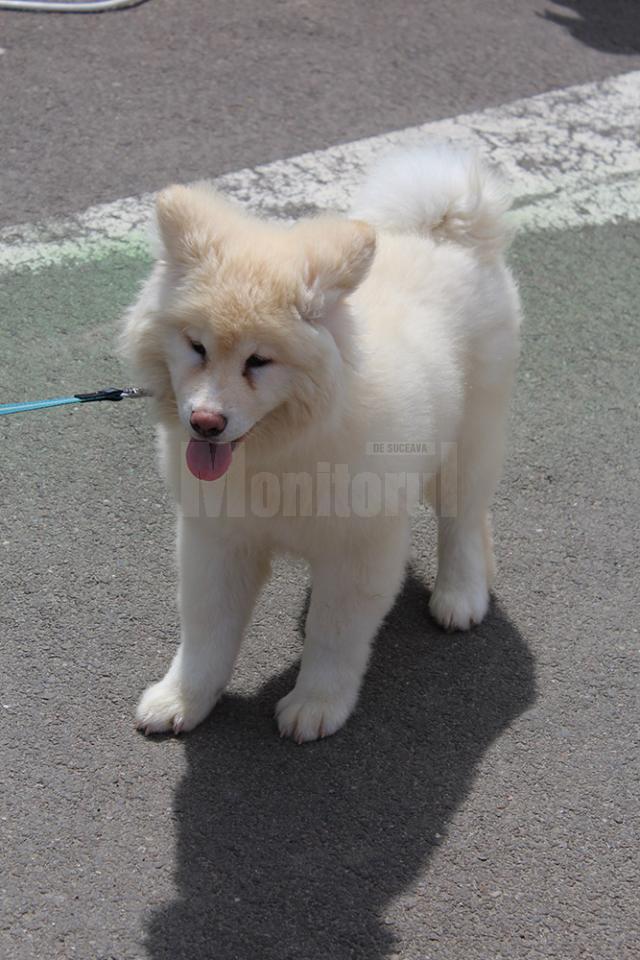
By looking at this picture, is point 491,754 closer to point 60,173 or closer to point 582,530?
point 582,530

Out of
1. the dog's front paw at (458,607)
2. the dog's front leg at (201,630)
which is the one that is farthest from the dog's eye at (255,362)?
the dog's front paw at (458,607)

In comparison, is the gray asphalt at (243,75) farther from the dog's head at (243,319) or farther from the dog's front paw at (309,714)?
the dog's front paw at (309,714)

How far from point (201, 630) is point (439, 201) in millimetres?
1390

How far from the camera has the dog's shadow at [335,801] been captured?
2.68 m

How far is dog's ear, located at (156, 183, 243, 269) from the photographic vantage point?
8.58 ft

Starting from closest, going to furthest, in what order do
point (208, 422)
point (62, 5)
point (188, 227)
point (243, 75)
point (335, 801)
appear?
point (208, 422)
point (188, 227)
point (335, 801)
point (243, 75)
point (62, 5)

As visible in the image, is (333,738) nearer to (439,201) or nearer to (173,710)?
(173,710)

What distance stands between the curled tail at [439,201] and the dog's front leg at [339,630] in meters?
0.91

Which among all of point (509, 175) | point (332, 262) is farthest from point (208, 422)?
point (509, 175)

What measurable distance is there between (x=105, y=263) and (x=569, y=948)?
10.8ft

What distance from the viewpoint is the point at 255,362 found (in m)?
2.57

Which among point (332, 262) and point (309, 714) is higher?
point (332, 262)

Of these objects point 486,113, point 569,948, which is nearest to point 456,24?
point 486,113

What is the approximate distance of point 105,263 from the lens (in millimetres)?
4891
